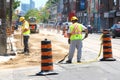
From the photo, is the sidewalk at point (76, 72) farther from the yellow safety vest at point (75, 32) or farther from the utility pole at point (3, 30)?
the utility pole at point (3, 30)

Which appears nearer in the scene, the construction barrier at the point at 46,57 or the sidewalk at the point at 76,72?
the sidewalk at the point at 76,72

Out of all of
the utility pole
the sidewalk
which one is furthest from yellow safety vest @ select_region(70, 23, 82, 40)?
the utility pole

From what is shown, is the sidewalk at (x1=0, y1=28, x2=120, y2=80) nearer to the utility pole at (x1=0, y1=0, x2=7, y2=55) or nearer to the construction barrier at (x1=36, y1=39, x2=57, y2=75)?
the construction barrier at (x1=36, y1=39, x2=57, y2=75)

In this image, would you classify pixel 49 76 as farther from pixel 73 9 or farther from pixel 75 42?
pixel 73 9

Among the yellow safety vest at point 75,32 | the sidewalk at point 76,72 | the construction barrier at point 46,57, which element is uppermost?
the yellow safety vest at point 75,32

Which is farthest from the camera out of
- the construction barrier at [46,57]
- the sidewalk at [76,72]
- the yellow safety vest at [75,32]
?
the yellow safety vest at [75,32]

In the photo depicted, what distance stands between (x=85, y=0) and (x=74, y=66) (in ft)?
306

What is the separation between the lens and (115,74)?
13.3 meters

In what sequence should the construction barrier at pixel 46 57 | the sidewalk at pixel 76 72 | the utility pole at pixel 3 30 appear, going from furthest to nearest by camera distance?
the utility pole at pixel 3 30 < the construction barrier at pixel 46 57 < the sidewalk at pixel 76 72

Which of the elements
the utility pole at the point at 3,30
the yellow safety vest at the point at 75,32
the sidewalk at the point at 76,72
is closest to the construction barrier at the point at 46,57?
the sidewalk at the point at 76,72

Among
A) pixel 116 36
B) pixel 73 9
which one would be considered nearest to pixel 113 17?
pixel 116 36

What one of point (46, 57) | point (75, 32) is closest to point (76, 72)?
point (46, 57)

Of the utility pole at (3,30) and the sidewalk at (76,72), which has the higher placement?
the utility pole at (3,30)

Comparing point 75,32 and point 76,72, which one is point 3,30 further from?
point 76,72
